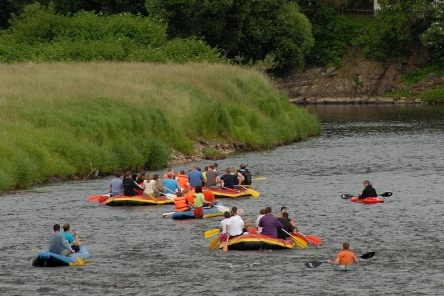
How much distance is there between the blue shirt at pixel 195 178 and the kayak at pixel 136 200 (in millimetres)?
2386

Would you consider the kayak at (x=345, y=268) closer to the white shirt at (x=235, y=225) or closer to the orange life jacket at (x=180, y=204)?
the white shirt at (x=235, y=225)

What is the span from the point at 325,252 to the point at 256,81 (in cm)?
4228

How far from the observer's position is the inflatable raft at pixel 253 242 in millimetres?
37719

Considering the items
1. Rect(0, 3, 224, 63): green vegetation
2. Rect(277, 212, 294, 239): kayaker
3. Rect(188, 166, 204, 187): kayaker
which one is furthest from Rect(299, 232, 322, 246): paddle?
Rect(0, 3, 224, 63): green vegetation

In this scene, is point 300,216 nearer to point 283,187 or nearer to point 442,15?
point 283,187

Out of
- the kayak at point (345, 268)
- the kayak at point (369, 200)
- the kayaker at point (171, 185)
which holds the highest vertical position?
the kayaker at point (171, 185)

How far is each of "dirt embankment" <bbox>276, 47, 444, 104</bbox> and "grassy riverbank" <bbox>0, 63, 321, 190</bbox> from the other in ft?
131

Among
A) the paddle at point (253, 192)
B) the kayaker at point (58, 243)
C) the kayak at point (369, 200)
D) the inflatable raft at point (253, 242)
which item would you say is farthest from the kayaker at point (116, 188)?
the kayaker at point (58, 243)

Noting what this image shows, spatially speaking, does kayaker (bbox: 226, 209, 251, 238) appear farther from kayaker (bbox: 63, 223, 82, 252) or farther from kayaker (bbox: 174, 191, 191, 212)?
kayaker (bbox: 174, 191, 191, 212)

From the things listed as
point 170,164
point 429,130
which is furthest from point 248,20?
point 170,164

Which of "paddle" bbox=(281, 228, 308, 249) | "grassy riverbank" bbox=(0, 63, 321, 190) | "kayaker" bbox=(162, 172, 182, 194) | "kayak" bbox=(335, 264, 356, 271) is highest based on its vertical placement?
"grassy riverbank" bbox=(0, 63, 321, 190)

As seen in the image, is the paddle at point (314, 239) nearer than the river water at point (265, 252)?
No

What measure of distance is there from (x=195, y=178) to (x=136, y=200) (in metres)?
3.72

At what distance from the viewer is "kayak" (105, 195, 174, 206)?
155ft
